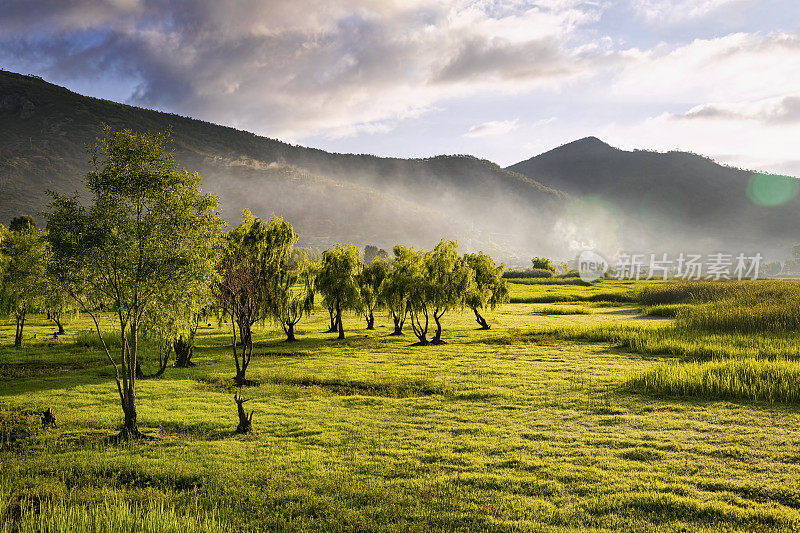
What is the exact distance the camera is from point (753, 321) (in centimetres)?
3956

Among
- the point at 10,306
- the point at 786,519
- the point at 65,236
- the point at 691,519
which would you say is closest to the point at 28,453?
the point at 65,236

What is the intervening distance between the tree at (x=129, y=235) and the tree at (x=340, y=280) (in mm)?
27982

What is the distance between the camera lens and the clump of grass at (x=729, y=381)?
21.4m

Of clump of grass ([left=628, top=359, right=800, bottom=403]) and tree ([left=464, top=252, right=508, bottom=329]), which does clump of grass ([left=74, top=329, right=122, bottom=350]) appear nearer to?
tree ([left=464, top=252, right=508, bottom=329])

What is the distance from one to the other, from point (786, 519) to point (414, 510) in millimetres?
9136

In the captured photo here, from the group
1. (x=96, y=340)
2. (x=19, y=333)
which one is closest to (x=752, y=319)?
(x=96, y=340)

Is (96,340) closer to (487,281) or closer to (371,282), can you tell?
(371,282)

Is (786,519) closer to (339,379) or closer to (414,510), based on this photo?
(414,510)

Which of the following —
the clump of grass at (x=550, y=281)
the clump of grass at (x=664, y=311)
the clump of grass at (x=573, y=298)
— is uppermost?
the clump of grass at (x=550, y=281)

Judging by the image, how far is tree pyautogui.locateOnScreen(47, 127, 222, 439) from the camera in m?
16.6

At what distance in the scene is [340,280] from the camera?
1822 inches

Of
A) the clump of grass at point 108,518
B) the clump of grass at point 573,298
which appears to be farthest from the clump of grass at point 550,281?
the clump of grass at point 108,518

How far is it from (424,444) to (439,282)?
2684 cm

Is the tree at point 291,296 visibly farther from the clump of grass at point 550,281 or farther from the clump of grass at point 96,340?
the clump of grass at point 550,281
